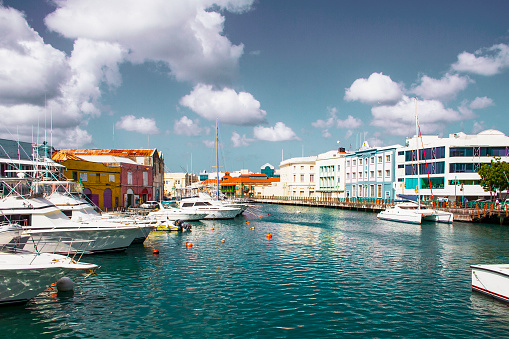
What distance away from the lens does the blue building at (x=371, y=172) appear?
84.8 m

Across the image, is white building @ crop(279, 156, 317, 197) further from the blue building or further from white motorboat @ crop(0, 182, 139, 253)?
white motorboat @ crop(0, 182, 139, 253)

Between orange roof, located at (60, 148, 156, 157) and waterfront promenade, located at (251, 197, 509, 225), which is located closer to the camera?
waterfront promenade, located at (251, 197, 509, 225)

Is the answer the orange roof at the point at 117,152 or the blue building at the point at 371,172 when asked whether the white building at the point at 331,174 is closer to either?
the blue building at the point at 371,172

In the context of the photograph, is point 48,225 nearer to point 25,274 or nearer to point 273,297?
point 25,274

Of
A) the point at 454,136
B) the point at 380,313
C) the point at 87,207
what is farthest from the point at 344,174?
the point at 380,313

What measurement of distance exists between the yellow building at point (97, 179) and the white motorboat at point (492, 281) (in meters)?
51.1

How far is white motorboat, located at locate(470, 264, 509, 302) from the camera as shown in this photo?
17578 millimetres

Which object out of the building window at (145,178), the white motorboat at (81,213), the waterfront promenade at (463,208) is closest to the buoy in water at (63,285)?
the white motorboat at (81,213)

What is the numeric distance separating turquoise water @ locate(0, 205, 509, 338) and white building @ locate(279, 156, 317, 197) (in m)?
87.0

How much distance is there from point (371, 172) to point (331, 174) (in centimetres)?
1783

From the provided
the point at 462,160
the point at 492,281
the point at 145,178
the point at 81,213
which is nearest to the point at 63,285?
the point at 81,213

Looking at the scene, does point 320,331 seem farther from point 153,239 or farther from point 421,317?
point 153,239

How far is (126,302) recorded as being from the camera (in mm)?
17828

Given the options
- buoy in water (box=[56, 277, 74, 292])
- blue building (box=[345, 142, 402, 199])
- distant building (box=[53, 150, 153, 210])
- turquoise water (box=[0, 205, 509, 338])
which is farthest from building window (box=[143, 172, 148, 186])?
buoy in water (box=[56, 277, 74, 292])
